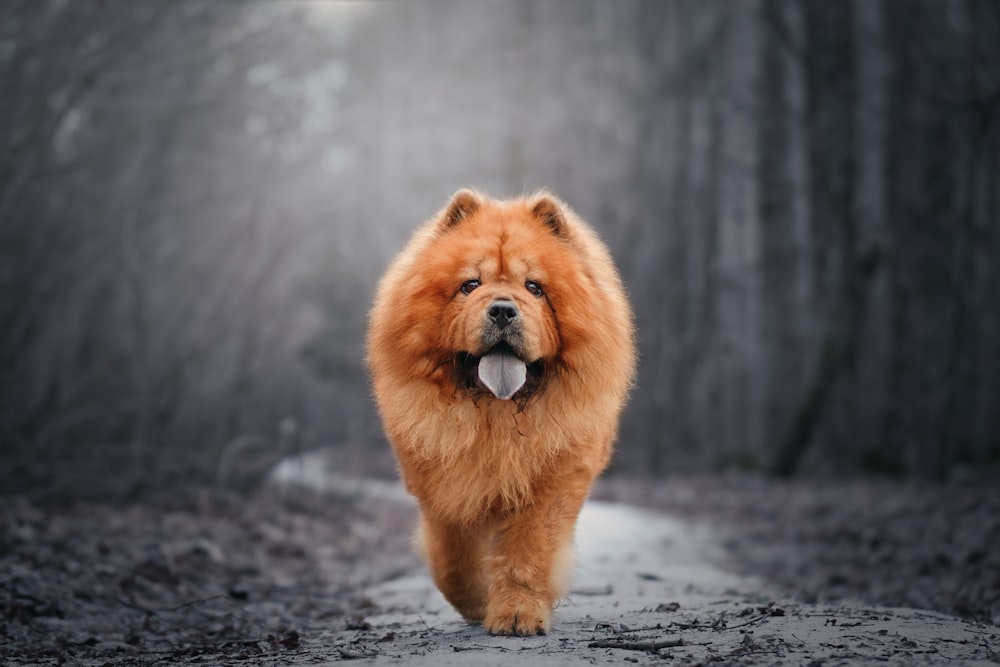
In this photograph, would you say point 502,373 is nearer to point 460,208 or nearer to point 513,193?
point 460,208

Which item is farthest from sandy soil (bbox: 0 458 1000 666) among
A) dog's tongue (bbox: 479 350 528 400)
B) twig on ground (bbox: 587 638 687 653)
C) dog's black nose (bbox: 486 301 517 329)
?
dog's black nose (bbox: 486 301 517 329)

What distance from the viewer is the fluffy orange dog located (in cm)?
433

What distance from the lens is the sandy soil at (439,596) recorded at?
12.3ft

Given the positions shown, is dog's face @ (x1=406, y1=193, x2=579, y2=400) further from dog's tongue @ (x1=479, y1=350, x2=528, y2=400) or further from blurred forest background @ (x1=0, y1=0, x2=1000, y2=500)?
blurred forest background @ (x1=0, y1=0, x2=1000, y2=500)

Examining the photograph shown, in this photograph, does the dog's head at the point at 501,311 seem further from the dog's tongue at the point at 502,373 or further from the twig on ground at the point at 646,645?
the twig on ground at the point at 646,645

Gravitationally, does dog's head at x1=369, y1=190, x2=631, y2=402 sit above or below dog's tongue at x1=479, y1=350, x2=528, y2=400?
above

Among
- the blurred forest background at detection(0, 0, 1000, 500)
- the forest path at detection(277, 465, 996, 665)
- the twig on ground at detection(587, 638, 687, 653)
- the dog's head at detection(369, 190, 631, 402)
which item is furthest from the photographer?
the blurred forest background at detection(0, 0, 1000, 500)

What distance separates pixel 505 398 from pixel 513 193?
1767 cm

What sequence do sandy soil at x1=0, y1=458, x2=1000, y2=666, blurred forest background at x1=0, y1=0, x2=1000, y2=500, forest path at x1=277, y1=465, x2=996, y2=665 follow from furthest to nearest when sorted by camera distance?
blurred forest background at x1=0, y1=0, x2=1000, y2=500 < sandy soil at x1=0, y1=458, x2=1000, y2=666 < forest path at x1=277, y1=465, x2=996, y2=665

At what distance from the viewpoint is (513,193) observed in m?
Result: 21.6

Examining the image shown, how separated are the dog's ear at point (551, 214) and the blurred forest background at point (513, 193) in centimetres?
644

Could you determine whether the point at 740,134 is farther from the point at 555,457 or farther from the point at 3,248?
the point at 555,457

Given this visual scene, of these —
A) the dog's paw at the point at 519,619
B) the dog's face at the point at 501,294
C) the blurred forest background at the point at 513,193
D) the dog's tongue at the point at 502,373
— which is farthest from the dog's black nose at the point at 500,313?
the blurred forest background at the point at 513,193

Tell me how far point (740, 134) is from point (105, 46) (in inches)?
564
